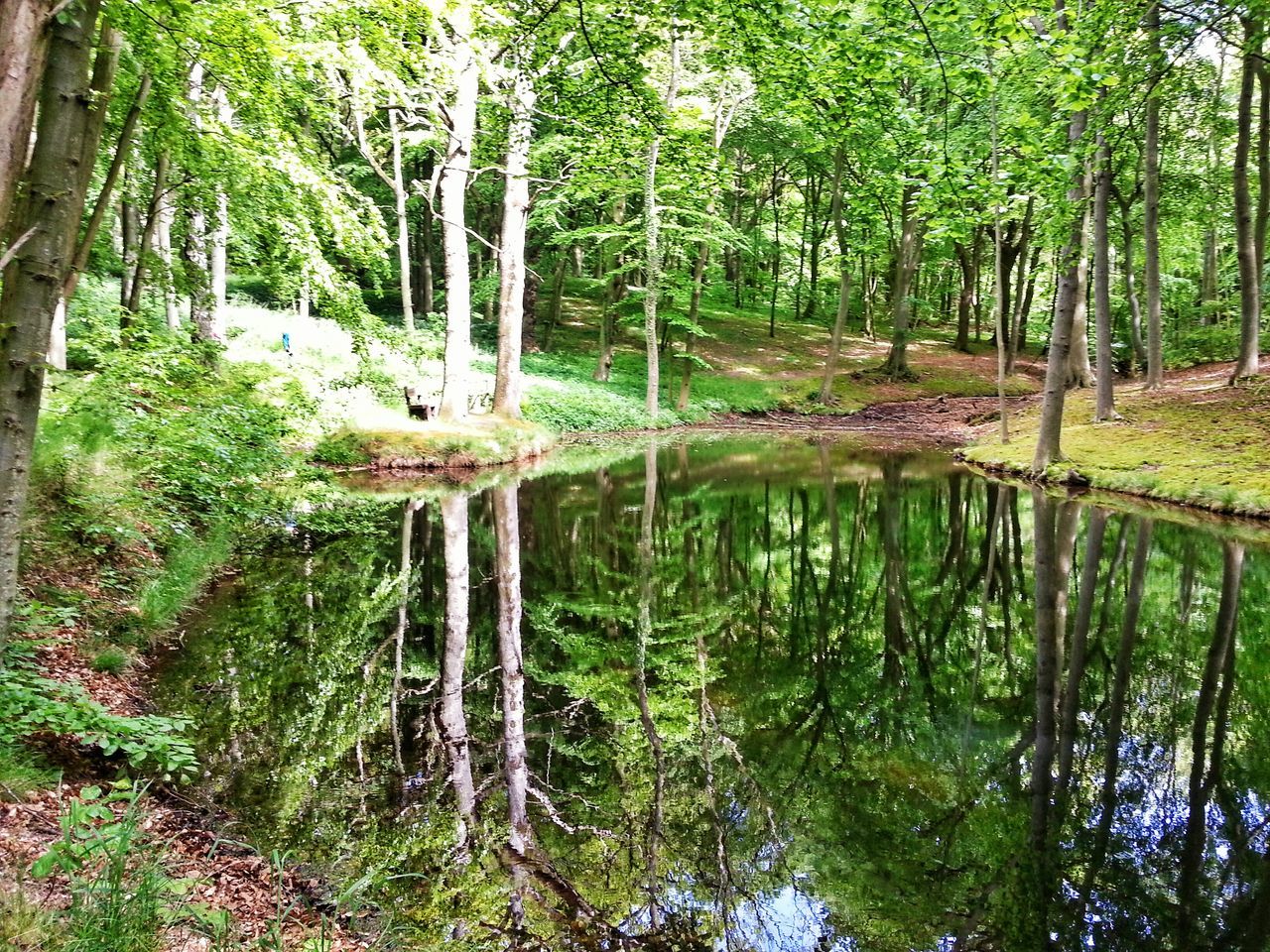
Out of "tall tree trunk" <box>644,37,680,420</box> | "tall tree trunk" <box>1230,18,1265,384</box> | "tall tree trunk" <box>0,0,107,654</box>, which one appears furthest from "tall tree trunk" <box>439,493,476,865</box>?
"tall tree trunk" <box>1230,18,1265,384</box>

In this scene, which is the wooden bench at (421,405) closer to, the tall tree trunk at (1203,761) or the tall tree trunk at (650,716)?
the tall tree trunk at (650,716)

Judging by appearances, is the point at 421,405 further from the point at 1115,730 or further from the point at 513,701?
the point at 1115,730

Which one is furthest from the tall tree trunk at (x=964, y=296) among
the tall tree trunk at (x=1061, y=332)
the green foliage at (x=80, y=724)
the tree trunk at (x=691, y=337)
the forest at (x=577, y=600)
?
the green foliage at (x=80, y=724)

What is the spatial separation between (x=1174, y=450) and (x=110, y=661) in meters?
15.6

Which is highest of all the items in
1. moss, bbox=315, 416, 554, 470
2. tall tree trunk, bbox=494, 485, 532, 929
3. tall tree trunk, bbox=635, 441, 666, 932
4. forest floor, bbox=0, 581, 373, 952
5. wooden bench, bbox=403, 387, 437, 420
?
wooden bench, bbox=403, 387, 437, 420

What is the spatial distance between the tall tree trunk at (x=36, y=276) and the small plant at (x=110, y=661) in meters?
1.10

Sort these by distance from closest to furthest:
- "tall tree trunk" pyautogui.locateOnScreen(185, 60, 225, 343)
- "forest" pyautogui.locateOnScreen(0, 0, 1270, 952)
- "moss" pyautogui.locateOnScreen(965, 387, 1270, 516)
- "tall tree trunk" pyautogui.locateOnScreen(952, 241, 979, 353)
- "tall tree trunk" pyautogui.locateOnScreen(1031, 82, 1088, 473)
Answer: "forest" pyautogui.locateOnScreen(0, 0, 1270, 952), "tall tree trunk" pyautogui.locateOnScreen(185, 60, 225, 343), "moss" pyautogui.locateOnScreen(965, 387, 1270, 516), "tall tree trunk" pyautogui.locateOnScreen(1031, 82, 1088, 473), "tall tree trunk" pyautogui.locateOnScreen(952, 241, 979, 353)

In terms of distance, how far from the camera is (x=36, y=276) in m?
3.75

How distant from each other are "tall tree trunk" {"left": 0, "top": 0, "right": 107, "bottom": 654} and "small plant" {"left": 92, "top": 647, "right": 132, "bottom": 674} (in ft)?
3.62

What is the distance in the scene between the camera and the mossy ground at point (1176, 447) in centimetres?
1185

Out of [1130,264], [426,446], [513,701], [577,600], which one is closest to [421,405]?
[426,446]

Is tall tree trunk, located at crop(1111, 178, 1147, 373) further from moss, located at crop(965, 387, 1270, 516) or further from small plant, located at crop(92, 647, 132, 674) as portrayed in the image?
small plant, located at crop(92, 647, 132, 674)

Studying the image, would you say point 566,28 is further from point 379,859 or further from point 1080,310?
point 1080,310

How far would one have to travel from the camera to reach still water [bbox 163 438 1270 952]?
331 cm
